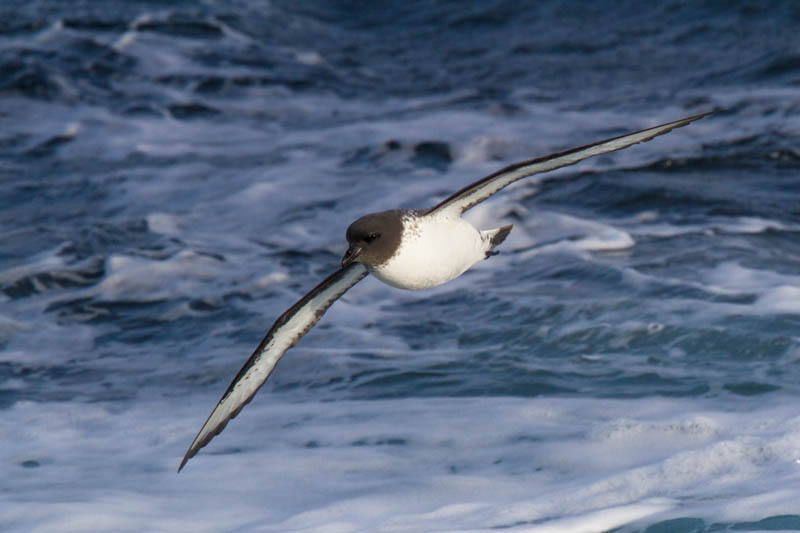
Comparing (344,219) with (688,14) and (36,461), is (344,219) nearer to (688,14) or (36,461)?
(36,461)

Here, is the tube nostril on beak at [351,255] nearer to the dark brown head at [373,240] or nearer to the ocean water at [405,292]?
the dark brown head at [373,240]

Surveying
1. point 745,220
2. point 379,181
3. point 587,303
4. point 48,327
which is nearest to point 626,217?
point 745,220

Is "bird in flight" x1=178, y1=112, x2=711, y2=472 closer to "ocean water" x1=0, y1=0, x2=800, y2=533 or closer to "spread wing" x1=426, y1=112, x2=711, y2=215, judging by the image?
"spread wing" x1=426, y1=112, x2=711, y2=215

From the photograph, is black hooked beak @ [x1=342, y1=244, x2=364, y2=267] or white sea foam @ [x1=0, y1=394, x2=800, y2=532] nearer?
black hooked beak @ [x1=342, y1=244, x2=364, y2=267]

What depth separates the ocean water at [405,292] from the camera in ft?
20.2

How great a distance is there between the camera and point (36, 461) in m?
6.93

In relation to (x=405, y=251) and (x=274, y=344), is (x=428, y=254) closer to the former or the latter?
(x=405, y=251)

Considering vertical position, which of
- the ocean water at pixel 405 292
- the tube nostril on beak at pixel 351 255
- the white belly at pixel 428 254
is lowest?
the ocean water at pixel 405 292

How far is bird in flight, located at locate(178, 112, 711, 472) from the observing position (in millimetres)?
5551

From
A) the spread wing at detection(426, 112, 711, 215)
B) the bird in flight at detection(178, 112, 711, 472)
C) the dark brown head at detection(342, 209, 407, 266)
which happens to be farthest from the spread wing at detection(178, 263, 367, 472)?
the spread wing at detection(426, 112, 711, 215)

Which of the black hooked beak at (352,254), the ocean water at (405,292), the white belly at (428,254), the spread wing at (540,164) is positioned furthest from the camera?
the ocean water at (405,292)

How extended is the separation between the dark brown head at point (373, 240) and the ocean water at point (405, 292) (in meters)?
1.36

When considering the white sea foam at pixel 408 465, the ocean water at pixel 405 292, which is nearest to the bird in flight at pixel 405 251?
the white sea foam at pixel 408 465

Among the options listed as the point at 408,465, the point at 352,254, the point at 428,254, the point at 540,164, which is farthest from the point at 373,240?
the point at 408,465
